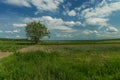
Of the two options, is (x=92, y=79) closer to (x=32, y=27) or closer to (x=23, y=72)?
(x=23, y=72)

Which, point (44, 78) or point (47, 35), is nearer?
point (44, 78)

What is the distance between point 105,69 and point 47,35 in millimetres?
76419

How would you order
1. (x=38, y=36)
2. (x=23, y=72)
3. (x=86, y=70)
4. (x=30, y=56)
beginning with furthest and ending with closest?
(x=38, y=36), (x=30, y=56), (x=86, y=70), (x=23, y=72)

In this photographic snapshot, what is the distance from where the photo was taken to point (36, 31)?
282 ft

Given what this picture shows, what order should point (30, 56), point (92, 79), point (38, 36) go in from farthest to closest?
1. point (38, 36)
2. point (30, 56)
3. point (92, 79)

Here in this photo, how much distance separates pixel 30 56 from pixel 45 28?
228 ft

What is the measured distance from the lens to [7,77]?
41.4 ft

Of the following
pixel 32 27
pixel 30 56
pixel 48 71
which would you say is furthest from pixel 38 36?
pixel 48 71

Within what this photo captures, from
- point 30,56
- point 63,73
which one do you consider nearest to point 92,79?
point 63,73

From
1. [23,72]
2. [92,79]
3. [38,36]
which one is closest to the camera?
[92,79]

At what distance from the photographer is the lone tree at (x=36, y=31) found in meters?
86.0

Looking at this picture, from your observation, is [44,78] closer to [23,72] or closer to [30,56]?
[23,72]

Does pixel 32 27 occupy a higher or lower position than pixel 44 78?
higher

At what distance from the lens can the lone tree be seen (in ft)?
282
